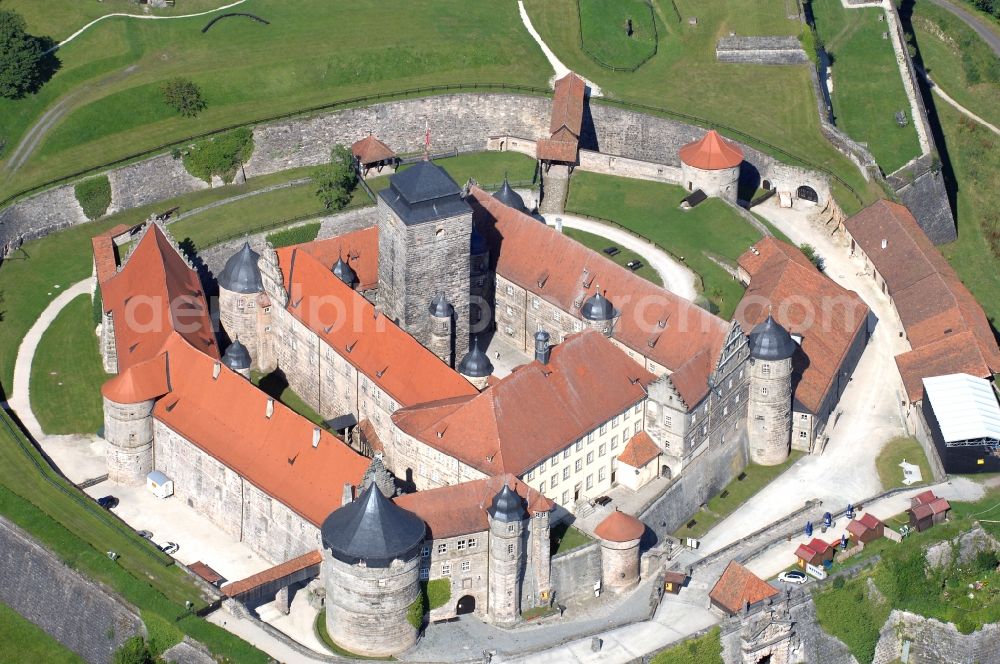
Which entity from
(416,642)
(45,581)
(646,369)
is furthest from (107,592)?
(646,369)

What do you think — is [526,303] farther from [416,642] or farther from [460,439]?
[416,642]

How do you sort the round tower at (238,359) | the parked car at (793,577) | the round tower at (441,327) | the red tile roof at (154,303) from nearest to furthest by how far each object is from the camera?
the parked car at (793,577) < the round tower at (238,359) < the round tower at (441,327) < the red tile roof at (154,303)

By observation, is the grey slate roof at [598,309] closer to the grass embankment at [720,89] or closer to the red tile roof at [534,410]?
the red tile roof at [534,410]

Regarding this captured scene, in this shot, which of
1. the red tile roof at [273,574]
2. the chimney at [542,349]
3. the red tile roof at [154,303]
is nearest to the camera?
the red tile roof at [273,574]

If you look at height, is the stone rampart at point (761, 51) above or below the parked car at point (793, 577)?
above

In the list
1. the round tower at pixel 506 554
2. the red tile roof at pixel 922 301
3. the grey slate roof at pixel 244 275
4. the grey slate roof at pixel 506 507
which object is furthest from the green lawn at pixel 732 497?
the grey slate roof at pixel 244 275

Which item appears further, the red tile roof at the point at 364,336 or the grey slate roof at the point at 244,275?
the grey slate roof at the point at 244,275
